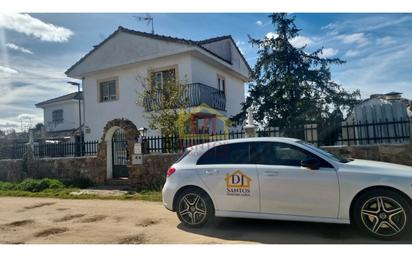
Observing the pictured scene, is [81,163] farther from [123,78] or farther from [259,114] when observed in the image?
[259,114]

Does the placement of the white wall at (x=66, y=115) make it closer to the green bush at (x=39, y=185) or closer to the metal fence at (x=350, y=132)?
the green bush at (x=39, y=185)

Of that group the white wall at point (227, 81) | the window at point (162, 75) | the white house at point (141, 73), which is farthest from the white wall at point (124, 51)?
the white wall at point (227, 81)

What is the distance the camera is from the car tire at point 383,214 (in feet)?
14.1

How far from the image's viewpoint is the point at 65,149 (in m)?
13.8

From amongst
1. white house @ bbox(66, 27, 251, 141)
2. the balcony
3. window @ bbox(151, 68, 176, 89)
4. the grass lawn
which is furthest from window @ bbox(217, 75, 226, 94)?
the grass lawn

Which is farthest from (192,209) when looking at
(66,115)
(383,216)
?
(66,115)

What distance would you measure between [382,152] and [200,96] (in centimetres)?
894

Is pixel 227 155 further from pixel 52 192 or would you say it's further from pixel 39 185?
pixel 39 185

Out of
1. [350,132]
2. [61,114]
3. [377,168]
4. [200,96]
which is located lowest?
[377,168]

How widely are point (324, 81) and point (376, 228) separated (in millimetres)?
11222

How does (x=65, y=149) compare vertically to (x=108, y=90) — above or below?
below

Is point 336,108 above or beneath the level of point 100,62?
beneath

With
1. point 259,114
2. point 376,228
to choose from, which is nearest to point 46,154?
point 259,114

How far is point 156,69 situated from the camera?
1599 centimetres
